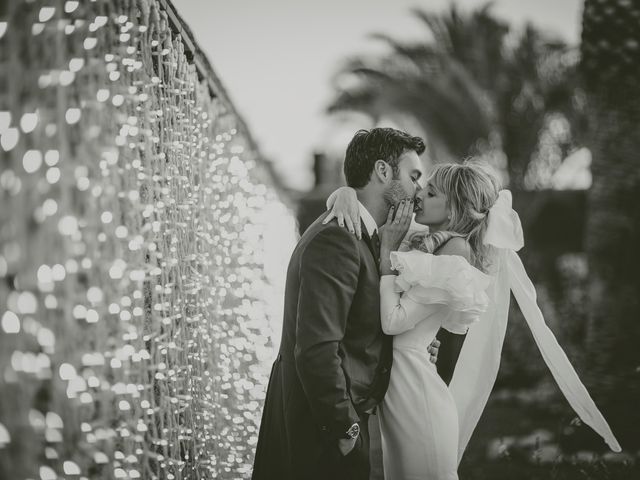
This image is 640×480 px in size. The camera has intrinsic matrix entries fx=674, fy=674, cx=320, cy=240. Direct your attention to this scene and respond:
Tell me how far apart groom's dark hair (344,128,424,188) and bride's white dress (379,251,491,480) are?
1.57 feet

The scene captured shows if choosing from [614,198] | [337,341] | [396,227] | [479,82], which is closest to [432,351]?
[396,227]

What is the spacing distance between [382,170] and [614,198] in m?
4.34

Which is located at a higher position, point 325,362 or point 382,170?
point 382,170

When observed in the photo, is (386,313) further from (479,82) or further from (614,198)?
(479,82)

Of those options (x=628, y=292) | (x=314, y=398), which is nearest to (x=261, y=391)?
(x=314, y=398)

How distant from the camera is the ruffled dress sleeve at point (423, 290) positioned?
121 inches

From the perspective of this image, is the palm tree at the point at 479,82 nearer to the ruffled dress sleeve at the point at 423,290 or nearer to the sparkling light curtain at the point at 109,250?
the sparkling light curtain at the point at 109,250

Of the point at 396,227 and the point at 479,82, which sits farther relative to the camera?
the point at 479,82

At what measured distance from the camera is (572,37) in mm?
10828

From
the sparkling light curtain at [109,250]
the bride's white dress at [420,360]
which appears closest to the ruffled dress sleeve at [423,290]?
the bride's white dress at [420,360]

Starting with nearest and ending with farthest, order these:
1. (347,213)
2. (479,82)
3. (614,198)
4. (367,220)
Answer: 1. (347,213)
2. (367,220)
3. (614,198)
4. (479,82)

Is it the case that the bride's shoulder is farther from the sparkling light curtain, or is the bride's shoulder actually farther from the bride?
the sparkling light curtain

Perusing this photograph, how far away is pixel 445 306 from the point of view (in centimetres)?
328

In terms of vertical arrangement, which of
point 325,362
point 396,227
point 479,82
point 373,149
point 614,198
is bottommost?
point 325,362
